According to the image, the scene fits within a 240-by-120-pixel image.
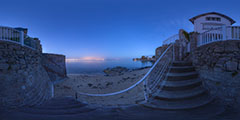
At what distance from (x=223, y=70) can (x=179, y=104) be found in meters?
2.44

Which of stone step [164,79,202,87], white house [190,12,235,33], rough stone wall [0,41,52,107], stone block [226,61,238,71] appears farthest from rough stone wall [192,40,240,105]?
white house [190,12,235,33]

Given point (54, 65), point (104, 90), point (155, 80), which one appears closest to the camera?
point (155, 80)

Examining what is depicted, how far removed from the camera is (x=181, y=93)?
362cm

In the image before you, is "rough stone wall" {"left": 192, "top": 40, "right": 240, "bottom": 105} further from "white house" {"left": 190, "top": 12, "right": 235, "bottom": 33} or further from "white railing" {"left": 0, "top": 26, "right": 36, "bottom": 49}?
"white house" {"left": 190, "top": 12, "right": 235, "bottom": 33}

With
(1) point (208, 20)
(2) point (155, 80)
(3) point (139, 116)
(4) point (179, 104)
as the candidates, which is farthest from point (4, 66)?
(1) point (208, 20)

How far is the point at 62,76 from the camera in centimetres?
1414

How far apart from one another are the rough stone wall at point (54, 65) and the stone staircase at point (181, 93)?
1282cm

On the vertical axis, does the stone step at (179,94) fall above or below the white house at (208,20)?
below

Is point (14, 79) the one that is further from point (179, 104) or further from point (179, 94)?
point (179, 94)

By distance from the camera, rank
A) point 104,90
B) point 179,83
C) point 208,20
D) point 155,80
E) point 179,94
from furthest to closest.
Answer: point 208,20 < point 104,90 < point 155,80 < point 179,83 < point 179,94

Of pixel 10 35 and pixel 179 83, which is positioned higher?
pixel 10 35

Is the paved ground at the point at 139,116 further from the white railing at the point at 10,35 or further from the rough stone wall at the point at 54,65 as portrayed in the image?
the rough stone wall at the point at 54,65

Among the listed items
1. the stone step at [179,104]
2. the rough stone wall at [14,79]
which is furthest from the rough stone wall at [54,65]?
the stone step at [179,104]

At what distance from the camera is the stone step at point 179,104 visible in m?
3.00
